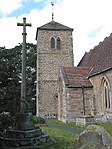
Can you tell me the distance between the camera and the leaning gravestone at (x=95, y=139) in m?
5.41

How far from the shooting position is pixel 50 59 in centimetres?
3030

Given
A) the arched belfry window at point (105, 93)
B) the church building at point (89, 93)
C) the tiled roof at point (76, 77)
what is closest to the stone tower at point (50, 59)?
the tiled roof at point (76, 77)

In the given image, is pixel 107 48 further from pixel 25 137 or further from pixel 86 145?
pixel 86 145

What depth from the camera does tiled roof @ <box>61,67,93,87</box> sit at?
2157cm

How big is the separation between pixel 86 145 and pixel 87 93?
16.4m

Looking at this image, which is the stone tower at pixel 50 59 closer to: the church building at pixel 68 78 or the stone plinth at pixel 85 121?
the church building at pixel 68 78

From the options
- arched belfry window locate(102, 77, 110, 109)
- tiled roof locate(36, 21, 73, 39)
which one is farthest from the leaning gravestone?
tiled roof locate(36, 21, 73, 39)

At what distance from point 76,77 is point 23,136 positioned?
14165 millimetres

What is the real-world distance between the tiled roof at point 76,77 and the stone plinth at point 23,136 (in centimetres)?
1192

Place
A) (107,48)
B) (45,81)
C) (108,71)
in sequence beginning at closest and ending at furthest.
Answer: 1. (108,71)
2. (107,48)
3. (45,81)

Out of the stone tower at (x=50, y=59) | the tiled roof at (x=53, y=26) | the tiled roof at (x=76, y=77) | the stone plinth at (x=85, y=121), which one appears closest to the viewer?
the stone plinth at (x=85, y=121)

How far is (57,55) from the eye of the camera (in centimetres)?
3056

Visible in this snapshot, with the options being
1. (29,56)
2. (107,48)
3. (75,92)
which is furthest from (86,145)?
(29,56)

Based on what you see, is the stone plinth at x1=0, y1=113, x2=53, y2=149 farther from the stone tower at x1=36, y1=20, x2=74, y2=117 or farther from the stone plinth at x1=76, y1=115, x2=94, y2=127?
the stone tower at x1=36, y1=20, x2=74, y2=117
